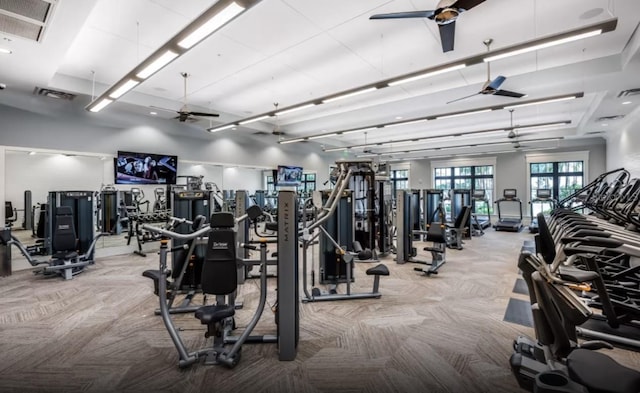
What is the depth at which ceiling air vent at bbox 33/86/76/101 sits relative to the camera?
5703mm

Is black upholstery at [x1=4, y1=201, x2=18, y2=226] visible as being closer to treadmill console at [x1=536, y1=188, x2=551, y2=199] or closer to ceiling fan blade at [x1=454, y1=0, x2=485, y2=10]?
ceiling fan blade at [x1=454, y1=0, x2=485, y2=10]

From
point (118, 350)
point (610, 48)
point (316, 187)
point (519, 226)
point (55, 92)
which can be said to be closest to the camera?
point (118, 350)

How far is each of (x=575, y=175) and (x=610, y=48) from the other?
9.45 metres

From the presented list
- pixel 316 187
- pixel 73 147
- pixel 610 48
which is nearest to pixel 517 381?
pixel 610 48

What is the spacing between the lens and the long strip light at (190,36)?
111 inches

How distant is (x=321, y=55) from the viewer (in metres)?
5.12

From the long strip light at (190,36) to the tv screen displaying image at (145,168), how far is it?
3.47m

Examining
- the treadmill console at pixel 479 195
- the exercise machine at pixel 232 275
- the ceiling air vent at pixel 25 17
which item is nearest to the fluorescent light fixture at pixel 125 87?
the ceiling air vent at pixel 25 17

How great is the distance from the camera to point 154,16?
156 inches

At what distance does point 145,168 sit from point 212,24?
6208 mm

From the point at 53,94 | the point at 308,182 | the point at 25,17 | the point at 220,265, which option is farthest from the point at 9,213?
the point at 308,182

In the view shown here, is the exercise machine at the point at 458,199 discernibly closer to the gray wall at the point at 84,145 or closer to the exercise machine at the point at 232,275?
the gray wall at the point at 84,145

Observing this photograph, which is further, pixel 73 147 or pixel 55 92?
pixel 73 147

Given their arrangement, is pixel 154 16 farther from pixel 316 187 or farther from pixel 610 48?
pixel 316 187
